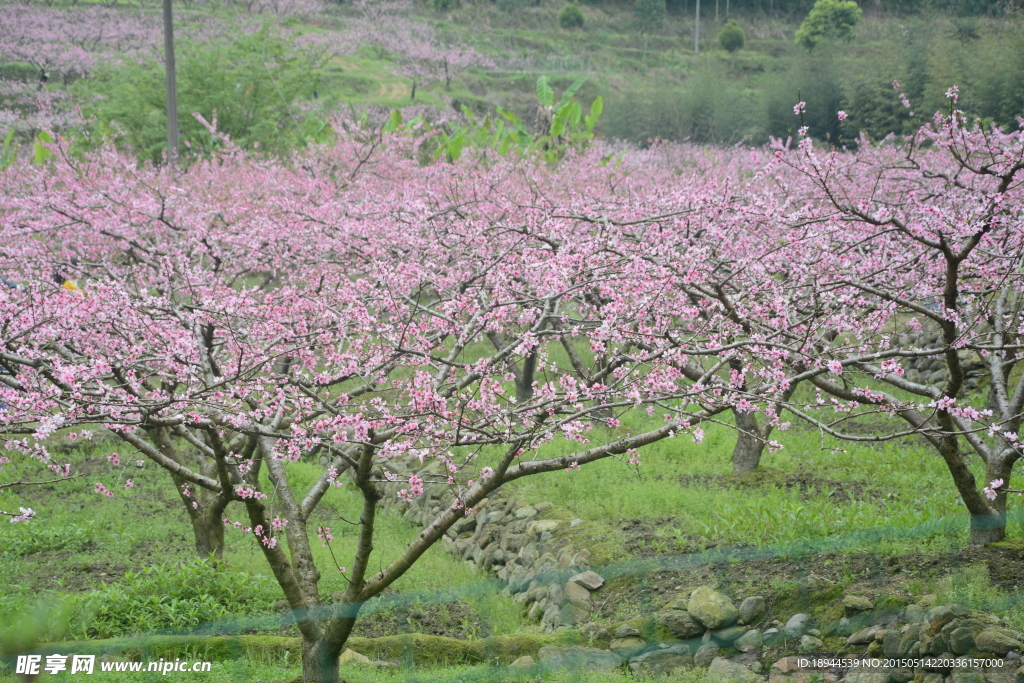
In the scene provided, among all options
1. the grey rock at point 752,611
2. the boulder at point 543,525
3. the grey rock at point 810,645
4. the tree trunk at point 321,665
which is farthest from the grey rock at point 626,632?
the boulder at point 543,525

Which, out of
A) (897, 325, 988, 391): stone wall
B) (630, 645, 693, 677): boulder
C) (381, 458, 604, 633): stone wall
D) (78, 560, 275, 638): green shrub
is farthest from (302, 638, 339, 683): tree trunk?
(897, 325, 988, 391): stone wall

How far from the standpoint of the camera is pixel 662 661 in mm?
5148

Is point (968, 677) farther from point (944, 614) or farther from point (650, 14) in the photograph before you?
point (650, 14)

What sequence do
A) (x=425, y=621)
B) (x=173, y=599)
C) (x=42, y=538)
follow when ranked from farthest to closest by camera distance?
(x=42, y=538) < (x=425, y=621) < (x=173, y=599)

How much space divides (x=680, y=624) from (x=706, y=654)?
0.88 feet

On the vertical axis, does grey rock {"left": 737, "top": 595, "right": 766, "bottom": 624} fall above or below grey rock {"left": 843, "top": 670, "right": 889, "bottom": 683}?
below

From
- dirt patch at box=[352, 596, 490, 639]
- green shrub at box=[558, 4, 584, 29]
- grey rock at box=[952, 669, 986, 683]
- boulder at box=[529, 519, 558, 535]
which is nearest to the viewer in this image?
grey rock at box=[952, 669, 986, 683]

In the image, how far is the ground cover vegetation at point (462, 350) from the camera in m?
4.45

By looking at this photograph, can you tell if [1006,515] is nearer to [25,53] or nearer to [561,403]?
[561,403]

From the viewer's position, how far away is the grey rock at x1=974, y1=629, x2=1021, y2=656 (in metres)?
4.14

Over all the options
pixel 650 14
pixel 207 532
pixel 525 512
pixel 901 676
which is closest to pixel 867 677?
pixel 901 676

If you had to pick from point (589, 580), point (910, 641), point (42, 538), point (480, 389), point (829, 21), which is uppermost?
point (829, 21)

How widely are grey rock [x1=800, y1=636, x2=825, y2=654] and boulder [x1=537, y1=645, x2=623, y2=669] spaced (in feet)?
3.81

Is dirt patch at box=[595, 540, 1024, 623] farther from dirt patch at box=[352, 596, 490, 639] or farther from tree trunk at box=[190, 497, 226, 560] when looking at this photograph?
tree trunk at box=[190, 497, 226, 560]
